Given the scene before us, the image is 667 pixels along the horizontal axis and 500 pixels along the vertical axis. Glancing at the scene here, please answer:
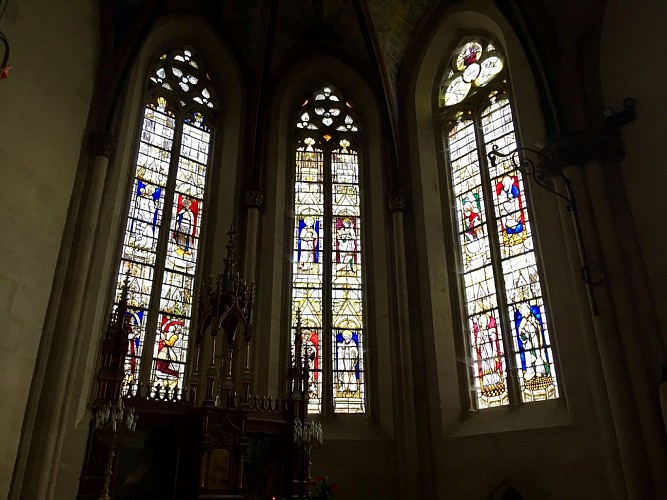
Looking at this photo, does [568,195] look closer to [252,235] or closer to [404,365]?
[404,365]

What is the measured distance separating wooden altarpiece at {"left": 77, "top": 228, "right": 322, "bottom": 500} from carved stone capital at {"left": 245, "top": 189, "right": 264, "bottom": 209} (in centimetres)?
330

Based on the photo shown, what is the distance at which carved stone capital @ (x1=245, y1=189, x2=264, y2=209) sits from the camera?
1146 centimetres

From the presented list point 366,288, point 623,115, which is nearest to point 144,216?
point 366,288

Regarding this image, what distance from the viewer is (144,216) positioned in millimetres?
10805

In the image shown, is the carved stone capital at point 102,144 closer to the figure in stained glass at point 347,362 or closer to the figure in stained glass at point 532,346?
the figure in stained glass at point 347,362

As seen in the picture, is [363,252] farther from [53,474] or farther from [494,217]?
[53,474]

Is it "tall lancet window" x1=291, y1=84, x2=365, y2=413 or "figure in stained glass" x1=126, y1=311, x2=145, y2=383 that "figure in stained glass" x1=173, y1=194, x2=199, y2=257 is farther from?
"tall lancet window" x1=291, y1=84, x2=365, y2=413

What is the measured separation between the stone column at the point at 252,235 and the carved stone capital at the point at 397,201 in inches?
98.8

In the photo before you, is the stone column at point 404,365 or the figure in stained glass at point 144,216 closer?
the stone column at point 404,365

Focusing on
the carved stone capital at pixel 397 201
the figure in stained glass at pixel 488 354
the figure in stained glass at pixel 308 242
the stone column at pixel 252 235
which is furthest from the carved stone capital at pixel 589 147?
the stone column at pixel 252 235

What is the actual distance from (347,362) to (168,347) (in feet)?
10.3

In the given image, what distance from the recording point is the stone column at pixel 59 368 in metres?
7.53

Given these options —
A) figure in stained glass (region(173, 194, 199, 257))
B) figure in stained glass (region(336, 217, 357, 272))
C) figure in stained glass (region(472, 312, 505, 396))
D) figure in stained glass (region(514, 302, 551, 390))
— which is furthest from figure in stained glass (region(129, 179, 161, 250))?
figure in stained glass (region(514, 302, 551, 390))

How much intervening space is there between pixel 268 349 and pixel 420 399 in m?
2.72
